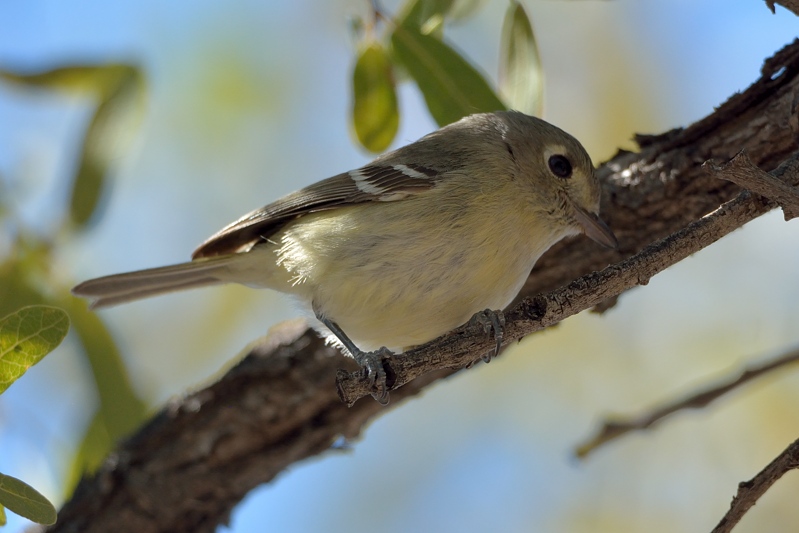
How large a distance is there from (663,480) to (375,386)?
299cm

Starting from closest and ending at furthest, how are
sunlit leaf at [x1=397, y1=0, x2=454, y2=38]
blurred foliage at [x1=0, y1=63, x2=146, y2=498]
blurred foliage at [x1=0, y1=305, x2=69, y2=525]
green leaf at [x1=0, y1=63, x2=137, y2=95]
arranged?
blurred foliage at [x1=0, y1=305, x2=69, y2=525], sunlit leaf at [x1=397, y1=0, x2=454, y2=38], blurred foliage at [x1=0, y1=63, x2=146, y2=498], green leaf at [x1=0, y1=63, x2=137, y2=95]

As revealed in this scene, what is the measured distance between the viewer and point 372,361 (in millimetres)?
2553

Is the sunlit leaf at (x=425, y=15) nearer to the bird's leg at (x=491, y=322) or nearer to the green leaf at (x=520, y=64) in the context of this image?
the green leaf at (x=520, y=64)

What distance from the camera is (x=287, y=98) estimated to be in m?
5.65

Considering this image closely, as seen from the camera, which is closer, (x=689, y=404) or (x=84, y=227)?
(x=689, y=404)

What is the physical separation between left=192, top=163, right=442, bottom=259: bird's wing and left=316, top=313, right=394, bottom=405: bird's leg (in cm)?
Answer: 47

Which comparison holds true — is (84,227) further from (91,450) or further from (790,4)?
(790,4)

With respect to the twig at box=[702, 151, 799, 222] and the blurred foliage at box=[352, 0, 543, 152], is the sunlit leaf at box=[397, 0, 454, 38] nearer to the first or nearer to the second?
the blurred foliage at box=[352, 0, 543, 152]

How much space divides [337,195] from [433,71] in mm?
623

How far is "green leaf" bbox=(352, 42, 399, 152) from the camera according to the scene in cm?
321

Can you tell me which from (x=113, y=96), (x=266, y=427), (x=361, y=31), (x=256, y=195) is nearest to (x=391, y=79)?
(x=361, y=31)

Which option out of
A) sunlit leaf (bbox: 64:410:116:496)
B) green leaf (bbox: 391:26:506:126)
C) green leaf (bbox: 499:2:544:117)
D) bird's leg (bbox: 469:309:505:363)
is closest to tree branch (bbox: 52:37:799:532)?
sunlit leaf (bbox: 64:410:116:496)

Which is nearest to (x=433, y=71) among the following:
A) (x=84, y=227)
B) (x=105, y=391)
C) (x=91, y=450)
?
(x=84, y=227)

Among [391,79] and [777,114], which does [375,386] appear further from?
[777,114]
